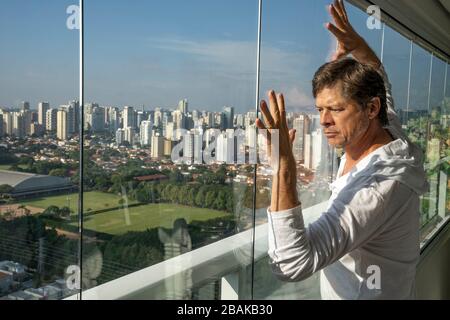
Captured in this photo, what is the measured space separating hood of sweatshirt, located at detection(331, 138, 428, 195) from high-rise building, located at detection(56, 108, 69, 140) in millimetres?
666

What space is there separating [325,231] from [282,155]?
0.17 m

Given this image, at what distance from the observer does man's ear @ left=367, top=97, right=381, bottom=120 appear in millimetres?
1033

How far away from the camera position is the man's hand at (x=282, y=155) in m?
0.89

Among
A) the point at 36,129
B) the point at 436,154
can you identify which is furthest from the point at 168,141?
the point at 436,154

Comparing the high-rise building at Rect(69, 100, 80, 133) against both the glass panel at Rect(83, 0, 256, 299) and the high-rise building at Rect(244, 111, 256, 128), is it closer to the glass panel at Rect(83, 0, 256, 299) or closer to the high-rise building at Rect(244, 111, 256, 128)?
the glass panel at Rect(83, 0, 256, 299)

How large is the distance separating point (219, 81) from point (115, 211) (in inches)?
22.8

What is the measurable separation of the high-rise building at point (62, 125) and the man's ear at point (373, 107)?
70 cm

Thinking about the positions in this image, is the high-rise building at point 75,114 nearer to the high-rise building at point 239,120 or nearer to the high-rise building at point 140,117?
the high-rise building at point 140,117

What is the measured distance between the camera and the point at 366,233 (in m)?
0.95

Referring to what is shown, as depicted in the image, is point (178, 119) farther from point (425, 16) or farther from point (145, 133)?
point (425, 16)

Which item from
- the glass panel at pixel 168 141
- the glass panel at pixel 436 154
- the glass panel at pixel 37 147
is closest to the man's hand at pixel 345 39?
the glass panel at pixel 168 141

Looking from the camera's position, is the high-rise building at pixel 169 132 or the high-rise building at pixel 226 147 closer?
the high-rise building at pixel 169 132

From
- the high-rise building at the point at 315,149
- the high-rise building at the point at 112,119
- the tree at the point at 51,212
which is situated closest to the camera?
the tree at the point at 51,212
